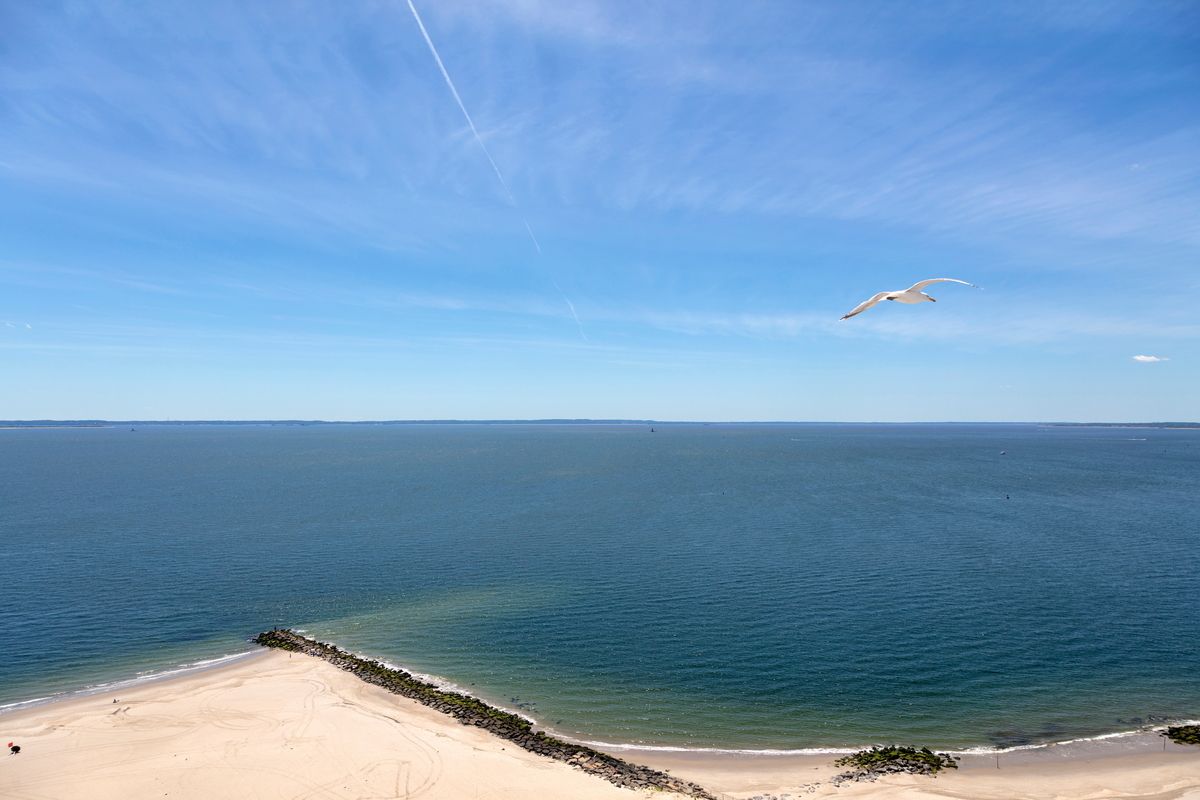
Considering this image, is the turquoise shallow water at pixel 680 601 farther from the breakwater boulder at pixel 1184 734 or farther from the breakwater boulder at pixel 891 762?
the breakwater boulder at pixel 891 762

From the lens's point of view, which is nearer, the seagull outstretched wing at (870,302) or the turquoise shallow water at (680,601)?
the seagull outstretched wing at (870,302)

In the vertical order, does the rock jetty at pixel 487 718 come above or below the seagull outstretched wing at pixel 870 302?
below

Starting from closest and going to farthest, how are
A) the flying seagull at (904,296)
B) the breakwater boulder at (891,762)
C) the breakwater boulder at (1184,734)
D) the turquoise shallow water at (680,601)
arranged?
the flying seagull at (904,296), the breakwater boulder at (891,762), the breakwater boulder at (1184,734), the turquoise shallow water at (680,601)

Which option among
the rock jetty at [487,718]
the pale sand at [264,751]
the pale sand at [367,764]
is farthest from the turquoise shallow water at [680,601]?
the pale sand at [264,751]

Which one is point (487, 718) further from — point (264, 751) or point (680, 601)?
point (680, 601)

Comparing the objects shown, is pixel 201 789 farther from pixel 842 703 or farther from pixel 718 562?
pixel 718 562

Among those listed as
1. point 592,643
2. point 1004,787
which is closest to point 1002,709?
point 1004,787

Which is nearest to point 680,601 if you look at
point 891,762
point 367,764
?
point 891,762
